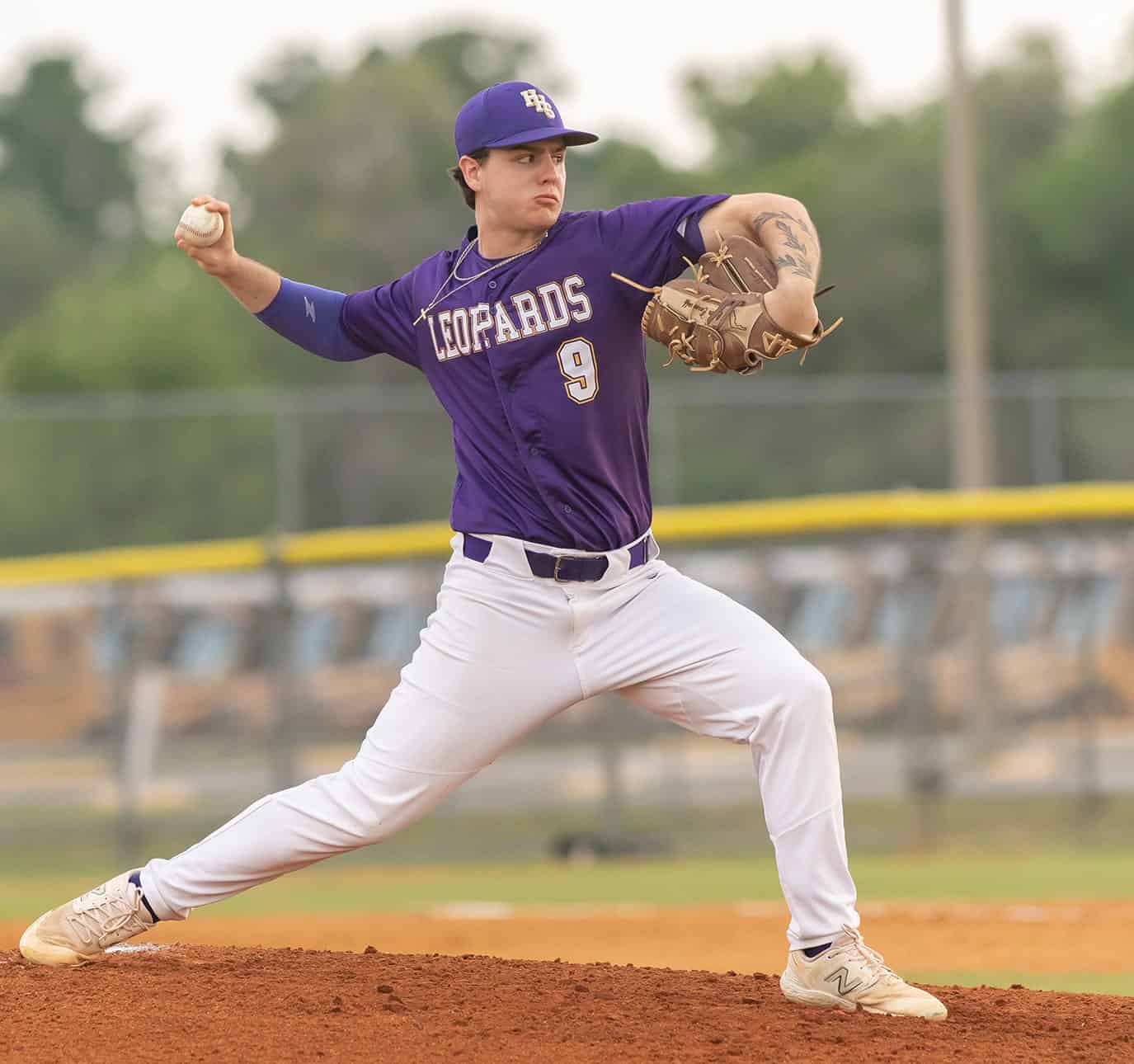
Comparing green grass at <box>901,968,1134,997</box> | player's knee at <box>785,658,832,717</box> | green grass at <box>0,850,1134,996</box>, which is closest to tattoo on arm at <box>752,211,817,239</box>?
player's knee at <box>785,658,832,717</box>

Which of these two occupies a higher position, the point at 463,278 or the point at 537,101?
the point at 537,101

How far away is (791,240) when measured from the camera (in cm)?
412

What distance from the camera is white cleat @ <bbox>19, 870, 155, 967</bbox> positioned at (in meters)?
4.71

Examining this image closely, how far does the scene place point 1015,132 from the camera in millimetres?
41719

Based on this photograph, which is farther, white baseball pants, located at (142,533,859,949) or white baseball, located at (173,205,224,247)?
white baseball, located at (173,205,224,247)

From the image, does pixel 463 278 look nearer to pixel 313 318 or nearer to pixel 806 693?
pixel 313 318

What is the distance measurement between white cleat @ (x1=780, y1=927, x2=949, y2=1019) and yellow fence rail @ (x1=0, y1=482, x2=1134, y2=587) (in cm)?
640

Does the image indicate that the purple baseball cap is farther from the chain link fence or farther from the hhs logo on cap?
the chain link fence

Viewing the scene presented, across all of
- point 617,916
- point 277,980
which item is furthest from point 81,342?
point 277,980

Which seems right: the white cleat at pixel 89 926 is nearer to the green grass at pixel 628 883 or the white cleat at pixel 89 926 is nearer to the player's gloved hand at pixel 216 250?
the player's gloved hand at pixel 216 250

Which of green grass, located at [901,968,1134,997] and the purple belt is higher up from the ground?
the purple belt

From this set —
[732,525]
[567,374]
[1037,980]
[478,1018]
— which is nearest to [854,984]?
[478,1018]

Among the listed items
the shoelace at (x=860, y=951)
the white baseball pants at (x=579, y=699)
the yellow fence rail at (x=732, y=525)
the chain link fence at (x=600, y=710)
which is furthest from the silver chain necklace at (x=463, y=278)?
the chain link fence at (x=600, y=710)

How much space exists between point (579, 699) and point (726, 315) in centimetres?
95
